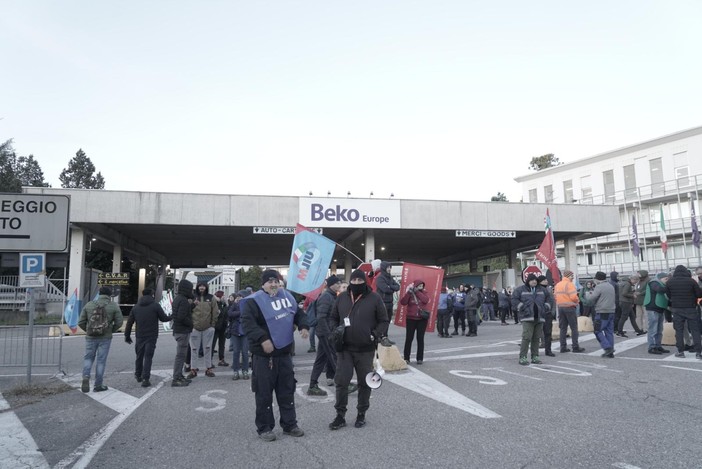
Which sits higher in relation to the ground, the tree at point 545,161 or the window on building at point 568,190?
the tree at point 545,161

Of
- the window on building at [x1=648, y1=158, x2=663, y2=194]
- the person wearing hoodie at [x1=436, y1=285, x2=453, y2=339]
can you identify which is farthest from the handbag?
the window on building at [x1=648, y1=158, x2=663, y2=194]

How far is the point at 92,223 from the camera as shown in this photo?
2592cm

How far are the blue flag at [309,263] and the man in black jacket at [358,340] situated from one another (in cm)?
417

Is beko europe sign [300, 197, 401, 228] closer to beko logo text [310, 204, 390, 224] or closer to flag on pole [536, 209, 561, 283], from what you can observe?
beko logo text [310, 204, 390, 224]

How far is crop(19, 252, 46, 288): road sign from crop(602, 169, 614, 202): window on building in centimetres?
5084

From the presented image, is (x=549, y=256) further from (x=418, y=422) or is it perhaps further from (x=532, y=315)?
(x=418, y=422)

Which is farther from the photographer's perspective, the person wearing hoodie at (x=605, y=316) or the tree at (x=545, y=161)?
the tree at (x=545, y=161)

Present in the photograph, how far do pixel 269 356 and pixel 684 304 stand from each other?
31.0 feet

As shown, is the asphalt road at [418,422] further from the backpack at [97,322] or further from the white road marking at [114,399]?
the backpack at [97,322]

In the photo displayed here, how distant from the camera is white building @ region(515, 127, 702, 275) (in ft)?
140

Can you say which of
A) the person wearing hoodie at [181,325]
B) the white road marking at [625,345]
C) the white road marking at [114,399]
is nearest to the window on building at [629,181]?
the white road marking at [625,345]

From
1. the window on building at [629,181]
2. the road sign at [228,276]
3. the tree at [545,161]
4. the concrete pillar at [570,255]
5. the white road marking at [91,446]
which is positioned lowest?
the white road marking at [91,446]

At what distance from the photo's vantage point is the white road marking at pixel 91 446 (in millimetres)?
4943

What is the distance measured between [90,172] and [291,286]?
81114 millimetres
